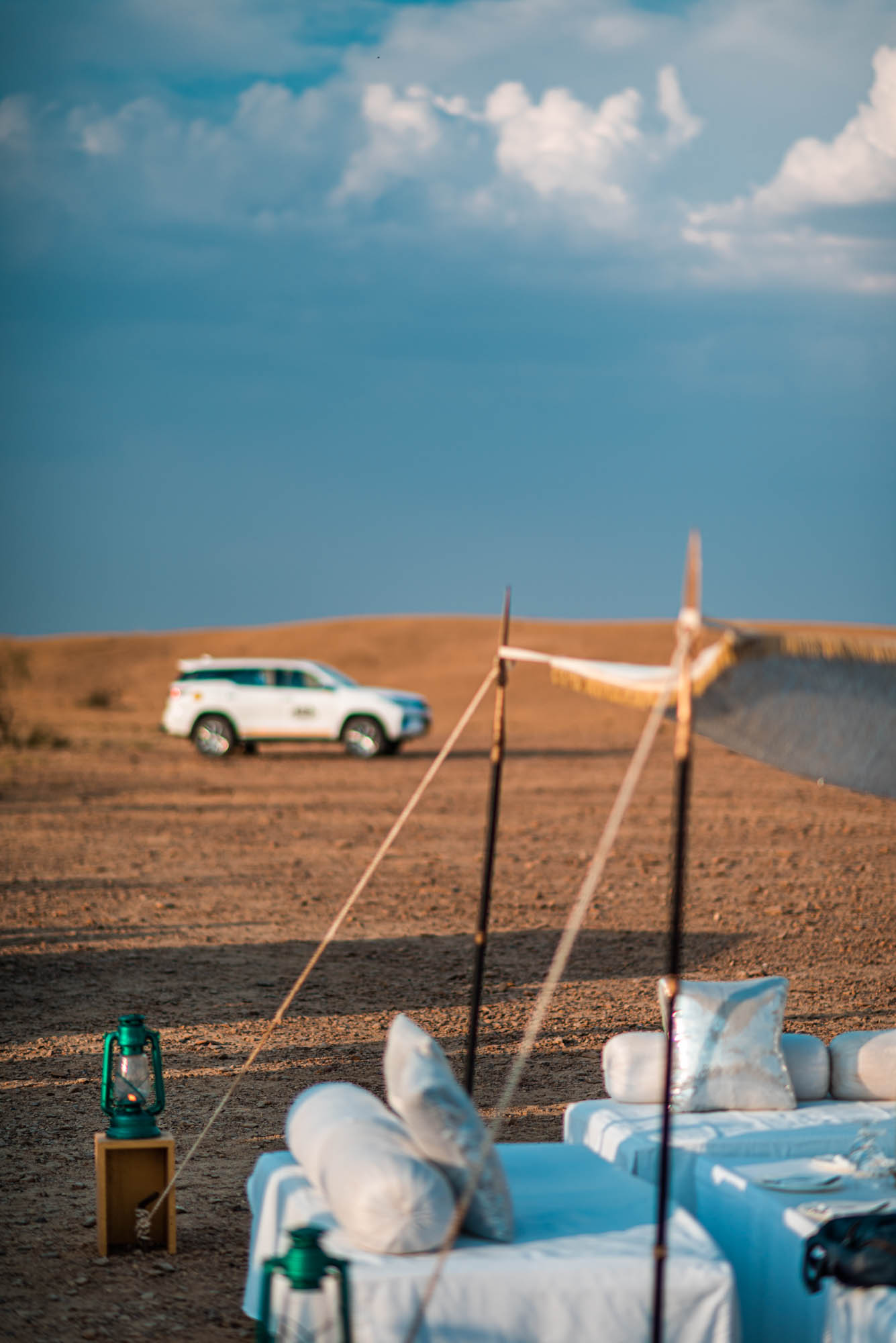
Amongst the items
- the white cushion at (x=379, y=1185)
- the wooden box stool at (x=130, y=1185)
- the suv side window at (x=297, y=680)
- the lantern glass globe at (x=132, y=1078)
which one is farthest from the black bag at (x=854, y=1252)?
the suv side window at (x=297, y=680)

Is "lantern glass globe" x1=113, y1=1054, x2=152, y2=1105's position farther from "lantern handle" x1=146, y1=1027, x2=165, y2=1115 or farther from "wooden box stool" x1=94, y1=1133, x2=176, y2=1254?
"wooden box stool" x1=94, y1=1133, x2=176, y2=1254

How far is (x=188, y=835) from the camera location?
17.8 metres

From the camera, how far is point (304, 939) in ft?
38.4

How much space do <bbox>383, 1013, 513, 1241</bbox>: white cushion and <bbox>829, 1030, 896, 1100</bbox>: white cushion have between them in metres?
2.34

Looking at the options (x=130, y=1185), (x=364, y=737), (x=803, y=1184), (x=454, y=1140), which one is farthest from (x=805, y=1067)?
(x=364, y=737)

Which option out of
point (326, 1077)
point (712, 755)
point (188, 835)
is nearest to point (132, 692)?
point (712, 755)

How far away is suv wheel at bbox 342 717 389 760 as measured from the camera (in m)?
27.1

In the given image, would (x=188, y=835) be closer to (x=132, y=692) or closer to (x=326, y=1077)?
(x=326, y=1077)

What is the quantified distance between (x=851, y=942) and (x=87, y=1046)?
21.2ft

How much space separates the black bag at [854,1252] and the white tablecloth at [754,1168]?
131 millimetres

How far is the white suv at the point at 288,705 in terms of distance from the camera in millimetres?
26719

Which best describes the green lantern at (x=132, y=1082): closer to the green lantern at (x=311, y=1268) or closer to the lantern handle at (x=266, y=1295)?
the lantern handle at (x=266, y=1295)

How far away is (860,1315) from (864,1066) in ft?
6.81

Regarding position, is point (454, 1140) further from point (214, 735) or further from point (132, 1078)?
point (214, 735)
